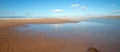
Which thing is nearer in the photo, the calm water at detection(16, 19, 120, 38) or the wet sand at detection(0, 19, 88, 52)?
the wet sand at detection(0, 19, 88, 52)

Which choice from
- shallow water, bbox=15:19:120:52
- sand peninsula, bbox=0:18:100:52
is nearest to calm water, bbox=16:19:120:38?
shallow water, bbox=15:19:120:52

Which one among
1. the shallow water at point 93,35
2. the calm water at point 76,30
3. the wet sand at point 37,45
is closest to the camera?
the wet sand at point 37,45

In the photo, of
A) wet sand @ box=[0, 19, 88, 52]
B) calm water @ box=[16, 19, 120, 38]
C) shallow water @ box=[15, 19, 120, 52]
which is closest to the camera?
wet sand @ box=[0, 19, 88, 52]

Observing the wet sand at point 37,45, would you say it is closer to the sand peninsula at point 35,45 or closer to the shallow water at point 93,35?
the sand peninsula at point 35,45

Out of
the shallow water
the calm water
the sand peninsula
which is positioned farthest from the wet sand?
the calm water

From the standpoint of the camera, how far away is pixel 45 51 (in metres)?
5.94

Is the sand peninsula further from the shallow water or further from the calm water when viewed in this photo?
the calm water

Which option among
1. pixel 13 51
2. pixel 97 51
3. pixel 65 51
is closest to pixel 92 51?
pixel 97 51

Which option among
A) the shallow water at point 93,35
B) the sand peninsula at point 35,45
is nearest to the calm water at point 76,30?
the shallow water at point 93,35

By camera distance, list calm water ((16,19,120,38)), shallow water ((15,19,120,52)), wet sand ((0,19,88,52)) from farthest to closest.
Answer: calm water ((16,19,120,38))
shallow water ((15,19,120,52))
wet sand ((0,19,88,52))

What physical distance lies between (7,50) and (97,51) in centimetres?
421

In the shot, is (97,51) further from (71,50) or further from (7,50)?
(7,50)

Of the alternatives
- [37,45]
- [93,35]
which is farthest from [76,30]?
[37,45]

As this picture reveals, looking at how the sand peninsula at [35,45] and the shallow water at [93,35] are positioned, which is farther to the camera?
the shallow water at [93,35]
